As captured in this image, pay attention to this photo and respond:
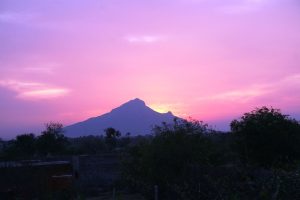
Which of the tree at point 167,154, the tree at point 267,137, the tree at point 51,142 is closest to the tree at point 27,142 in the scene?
the tree at point 51,142

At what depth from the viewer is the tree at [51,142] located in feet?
208

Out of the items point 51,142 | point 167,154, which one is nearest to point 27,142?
point 51,142

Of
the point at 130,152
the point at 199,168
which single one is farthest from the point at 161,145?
the point at 199,168

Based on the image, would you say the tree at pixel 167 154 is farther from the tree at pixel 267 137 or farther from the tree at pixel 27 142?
the tree at pixel 27 142

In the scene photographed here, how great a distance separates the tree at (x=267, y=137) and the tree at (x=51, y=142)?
3724 centimetres

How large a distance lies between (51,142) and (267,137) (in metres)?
41.3

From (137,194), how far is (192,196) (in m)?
11.1

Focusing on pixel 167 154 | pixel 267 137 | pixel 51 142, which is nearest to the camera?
pixel 167 154

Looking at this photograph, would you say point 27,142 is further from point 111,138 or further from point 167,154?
point 167,154

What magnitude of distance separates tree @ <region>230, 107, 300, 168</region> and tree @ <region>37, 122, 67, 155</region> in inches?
1466

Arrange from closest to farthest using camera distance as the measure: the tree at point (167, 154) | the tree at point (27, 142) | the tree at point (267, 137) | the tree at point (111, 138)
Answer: the tree at point (167, 154) → the tree at point (267, 137) → the tree at point (27, 142) → the tree at point (111, 138)

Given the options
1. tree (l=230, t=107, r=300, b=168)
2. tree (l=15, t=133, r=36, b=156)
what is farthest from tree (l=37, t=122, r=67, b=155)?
tree (l=230, t=107, r=300, b=168)

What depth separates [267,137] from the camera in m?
26.9

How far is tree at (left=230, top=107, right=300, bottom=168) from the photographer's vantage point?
26328 millimetres
